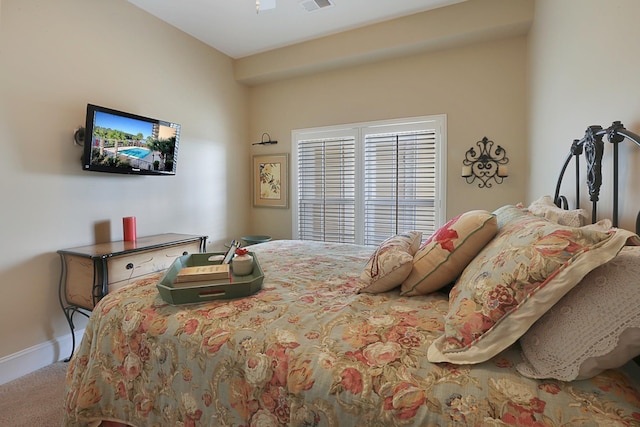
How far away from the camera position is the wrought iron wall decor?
10.1 ft

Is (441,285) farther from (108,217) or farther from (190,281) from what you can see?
(108,217)

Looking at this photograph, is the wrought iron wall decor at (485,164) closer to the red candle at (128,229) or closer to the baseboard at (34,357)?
the red candle at (128,229)

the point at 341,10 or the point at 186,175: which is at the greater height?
the point at 341,10

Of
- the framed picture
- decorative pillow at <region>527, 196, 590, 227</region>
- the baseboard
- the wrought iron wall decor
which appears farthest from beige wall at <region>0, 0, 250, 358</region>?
decorative pillow at <region>527, 196, 590, 227</region>

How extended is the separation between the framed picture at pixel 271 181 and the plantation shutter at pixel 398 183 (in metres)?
1.14

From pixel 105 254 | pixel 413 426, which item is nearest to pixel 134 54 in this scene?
pixel 105 254

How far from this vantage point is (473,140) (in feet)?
10.5

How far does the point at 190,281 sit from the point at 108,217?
6.24ft

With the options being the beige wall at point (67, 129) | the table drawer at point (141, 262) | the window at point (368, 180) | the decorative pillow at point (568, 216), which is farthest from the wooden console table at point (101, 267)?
the decorative pillow at point (568, 216)

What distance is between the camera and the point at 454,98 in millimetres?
3244

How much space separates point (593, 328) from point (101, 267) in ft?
8.64

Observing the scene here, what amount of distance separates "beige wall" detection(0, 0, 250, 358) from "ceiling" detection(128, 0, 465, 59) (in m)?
0.22

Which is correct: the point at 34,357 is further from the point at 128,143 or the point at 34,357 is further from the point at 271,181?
the point at 271,181

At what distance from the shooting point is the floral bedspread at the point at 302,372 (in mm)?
733
